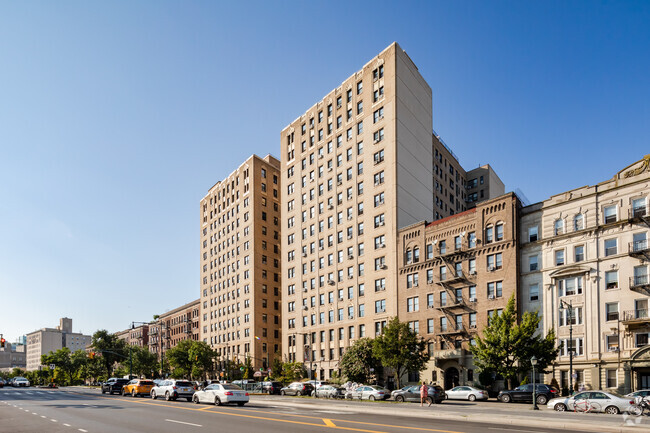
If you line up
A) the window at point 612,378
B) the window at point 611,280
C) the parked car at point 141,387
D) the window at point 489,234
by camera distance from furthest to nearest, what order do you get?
the window at point 489,234 < the parked car at point 141,387 < the window at point 611,280 < the window at point 612,378

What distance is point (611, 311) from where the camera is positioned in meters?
50.0

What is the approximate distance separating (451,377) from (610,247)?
23632 mm

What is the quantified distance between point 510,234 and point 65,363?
129753mm

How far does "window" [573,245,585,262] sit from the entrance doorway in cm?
1917

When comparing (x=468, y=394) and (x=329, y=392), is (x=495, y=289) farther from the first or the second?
(x=329, y=392)

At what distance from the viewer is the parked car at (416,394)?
45372 mm

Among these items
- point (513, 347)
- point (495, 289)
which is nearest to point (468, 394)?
point (513, 347)

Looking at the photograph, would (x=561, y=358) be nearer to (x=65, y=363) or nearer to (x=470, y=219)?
(x=470, y=219)

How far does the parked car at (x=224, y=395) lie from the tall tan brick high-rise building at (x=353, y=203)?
35232 mm

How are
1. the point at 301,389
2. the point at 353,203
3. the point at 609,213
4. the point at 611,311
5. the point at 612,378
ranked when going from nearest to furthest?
the point at 612,378 < the point at 611,311 < the point at 609,213 < the point at 301,389 < the point at 353,203

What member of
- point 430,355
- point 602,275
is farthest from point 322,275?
point 602,275

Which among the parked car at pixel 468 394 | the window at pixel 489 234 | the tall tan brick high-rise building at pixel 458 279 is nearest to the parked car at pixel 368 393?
the parked car at pixel 468 394

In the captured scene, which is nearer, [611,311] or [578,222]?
[611,311]

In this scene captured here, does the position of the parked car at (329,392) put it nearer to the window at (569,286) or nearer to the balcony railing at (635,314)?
the window at (569,286)
